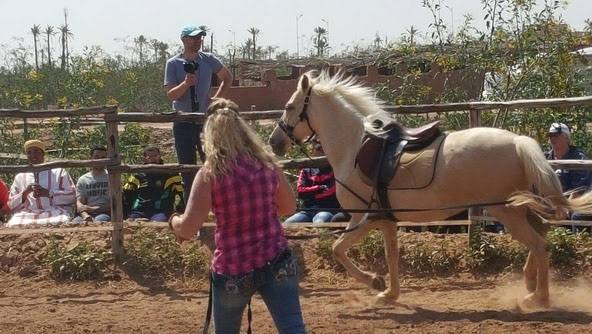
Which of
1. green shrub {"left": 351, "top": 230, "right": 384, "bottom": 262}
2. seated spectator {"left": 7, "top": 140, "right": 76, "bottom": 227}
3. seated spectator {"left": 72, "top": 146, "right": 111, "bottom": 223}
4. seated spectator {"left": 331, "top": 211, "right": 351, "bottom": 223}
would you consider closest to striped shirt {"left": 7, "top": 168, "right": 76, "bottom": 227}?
seated spectator {"left": 7, "top": 140, "right": 76, "bottom": 227}

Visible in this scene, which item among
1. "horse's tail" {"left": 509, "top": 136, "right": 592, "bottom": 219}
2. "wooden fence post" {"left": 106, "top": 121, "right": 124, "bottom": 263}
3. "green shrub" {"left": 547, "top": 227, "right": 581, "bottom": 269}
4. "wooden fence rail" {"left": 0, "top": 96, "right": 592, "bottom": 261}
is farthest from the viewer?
"wooden fence post" {"left": 106, "top": 121, "right": 124, "bottom": 263}

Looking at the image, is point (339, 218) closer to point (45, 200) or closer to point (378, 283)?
point (378, 283)

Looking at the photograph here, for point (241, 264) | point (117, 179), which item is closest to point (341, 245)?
point (117, 179)

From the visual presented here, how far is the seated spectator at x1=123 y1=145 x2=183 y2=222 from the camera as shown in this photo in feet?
30.5

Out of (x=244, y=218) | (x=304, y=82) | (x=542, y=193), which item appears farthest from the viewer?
(x=304, y=82)

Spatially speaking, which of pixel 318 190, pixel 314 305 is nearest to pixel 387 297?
pixel 314 305

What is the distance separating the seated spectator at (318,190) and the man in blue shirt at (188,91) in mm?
1095

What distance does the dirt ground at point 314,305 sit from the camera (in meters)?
6.34

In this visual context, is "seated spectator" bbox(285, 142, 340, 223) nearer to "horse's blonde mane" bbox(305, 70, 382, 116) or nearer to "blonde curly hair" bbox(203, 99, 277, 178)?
"horse's blonde mane" bbox(305, 70, 382, 116)

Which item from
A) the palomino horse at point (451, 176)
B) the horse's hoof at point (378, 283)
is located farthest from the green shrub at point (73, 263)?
the horse's hoof at point (378, 283)

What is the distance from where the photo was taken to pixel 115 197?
8.51m

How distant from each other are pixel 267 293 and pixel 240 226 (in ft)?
1.11

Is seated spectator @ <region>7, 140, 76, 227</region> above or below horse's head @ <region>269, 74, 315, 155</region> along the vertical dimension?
below

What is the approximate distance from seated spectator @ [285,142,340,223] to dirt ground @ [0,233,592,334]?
0.48 metres
